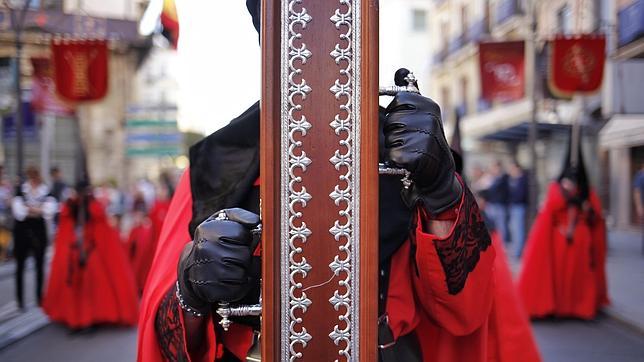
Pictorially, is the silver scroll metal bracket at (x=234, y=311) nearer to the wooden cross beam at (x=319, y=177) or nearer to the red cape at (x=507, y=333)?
the wooden cross beam at (x=319, y=177)

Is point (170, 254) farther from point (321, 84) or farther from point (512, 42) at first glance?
point (512, 42)

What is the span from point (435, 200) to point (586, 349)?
205 inches

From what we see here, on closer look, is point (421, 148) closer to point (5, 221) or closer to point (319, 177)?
point (319, 177)

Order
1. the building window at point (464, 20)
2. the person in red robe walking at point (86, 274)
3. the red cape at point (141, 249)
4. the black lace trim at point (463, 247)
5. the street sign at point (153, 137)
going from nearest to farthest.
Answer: the black lace trim at point (463, 247) < the person in red robe walking at point (86, 274) < the red cape at point (141, 249) < the street sign at point (153, 137) < the building window at point (464, 20)

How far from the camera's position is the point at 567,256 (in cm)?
707

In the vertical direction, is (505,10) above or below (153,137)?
above

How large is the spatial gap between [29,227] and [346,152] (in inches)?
285

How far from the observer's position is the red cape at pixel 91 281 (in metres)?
6.74

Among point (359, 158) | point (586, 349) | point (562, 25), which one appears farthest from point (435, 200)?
point (562, 25)

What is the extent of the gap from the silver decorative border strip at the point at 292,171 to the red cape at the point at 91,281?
19.9 feet

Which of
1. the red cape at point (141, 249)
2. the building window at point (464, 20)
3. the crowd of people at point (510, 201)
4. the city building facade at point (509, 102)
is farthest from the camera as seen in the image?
the building window at point (464, 20)

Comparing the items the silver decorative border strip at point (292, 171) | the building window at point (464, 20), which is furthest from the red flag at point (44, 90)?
the building window at point (464, 20)

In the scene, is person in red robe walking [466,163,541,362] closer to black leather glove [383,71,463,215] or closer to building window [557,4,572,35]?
black leather glove [383,71,463,215]

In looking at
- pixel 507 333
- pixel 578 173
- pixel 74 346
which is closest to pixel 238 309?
pixel 507 333
